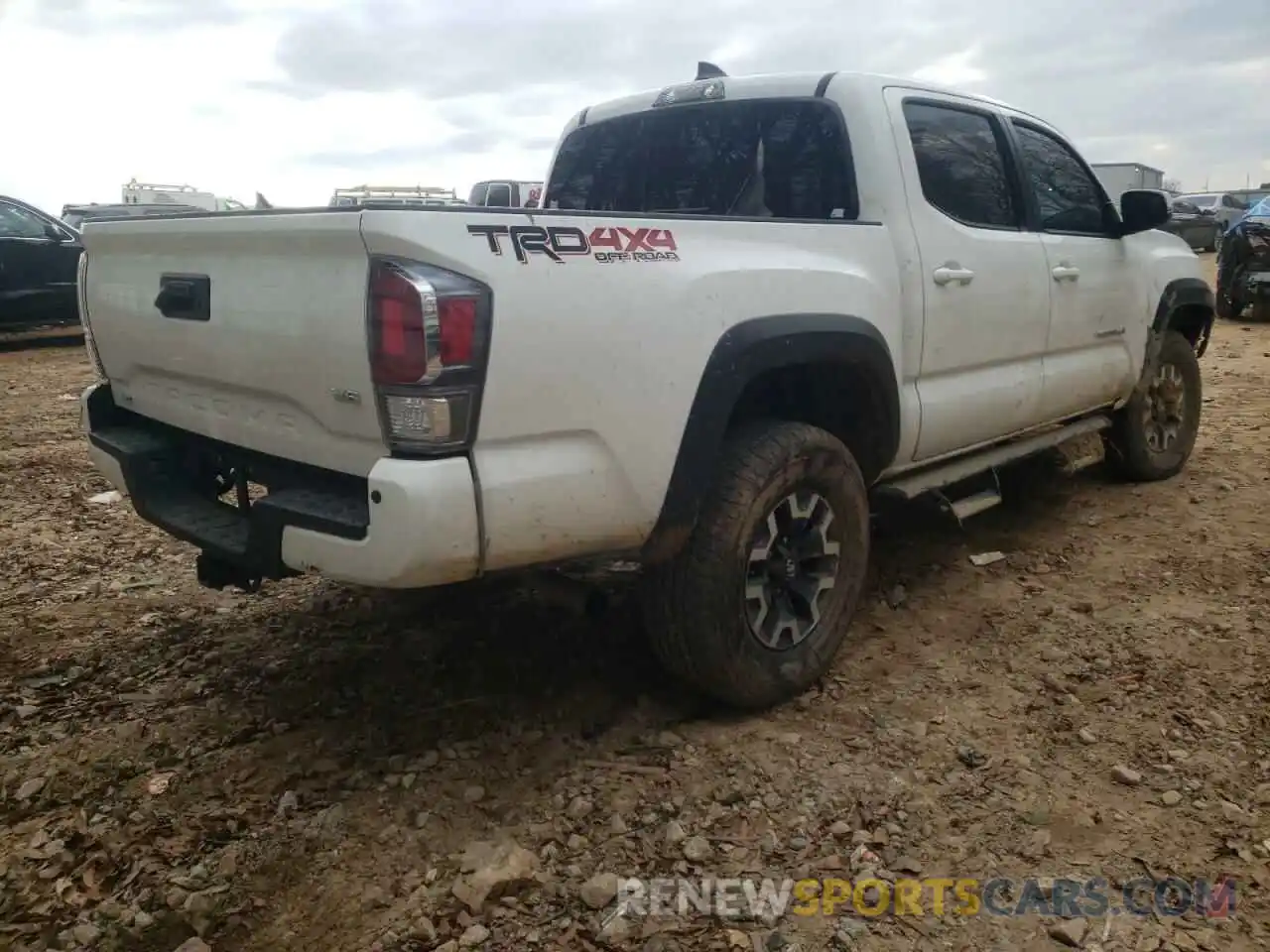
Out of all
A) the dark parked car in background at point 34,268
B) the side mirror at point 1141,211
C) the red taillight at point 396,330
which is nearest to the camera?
the red taillight at point 396,330

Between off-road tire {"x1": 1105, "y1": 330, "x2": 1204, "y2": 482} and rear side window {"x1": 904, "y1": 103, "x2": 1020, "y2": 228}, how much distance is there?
5.49ft

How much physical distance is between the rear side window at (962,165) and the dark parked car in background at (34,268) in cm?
979

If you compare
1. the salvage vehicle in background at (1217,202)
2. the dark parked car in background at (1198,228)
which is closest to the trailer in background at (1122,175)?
the salvage vehicle in background at (1217,202)

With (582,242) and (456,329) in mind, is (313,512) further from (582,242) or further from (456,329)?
(582,242)

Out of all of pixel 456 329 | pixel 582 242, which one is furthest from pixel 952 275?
pixel 456 329

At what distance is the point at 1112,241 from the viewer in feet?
15.0

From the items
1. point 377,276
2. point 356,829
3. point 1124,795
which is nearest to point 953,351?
point 1124,795

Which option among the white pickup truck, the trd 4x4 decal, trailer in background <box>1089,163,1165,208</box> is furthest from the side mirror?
trailer in background <box>1089,163,1165,208</box>

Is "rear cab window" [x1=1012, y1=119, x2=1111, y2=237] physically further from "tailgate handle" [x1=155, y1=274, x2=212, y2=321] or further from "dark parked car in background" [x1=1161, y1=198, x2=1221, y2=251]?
"dark parked car in background" [x1=1161, y1=198, x2=1221, y2=251]

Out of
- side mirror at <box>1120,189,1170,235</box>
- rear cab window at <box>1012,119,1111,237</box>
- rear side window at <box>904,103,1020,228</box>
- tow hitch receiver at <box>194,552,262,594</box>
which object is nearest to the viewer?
tow hitch receiver at <box>194,552,262,594</box>

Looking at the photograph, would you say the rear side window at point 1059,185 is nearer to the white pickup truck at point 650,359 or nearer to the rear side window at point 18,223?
the white pickup truck at point 650,359

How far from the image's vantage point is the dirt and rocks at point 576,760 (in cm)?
215

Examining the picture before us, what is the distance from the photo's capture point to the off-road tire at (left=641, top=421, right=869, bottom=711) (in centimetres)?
266

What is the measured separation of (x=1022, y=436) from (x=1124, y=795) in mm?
2045
